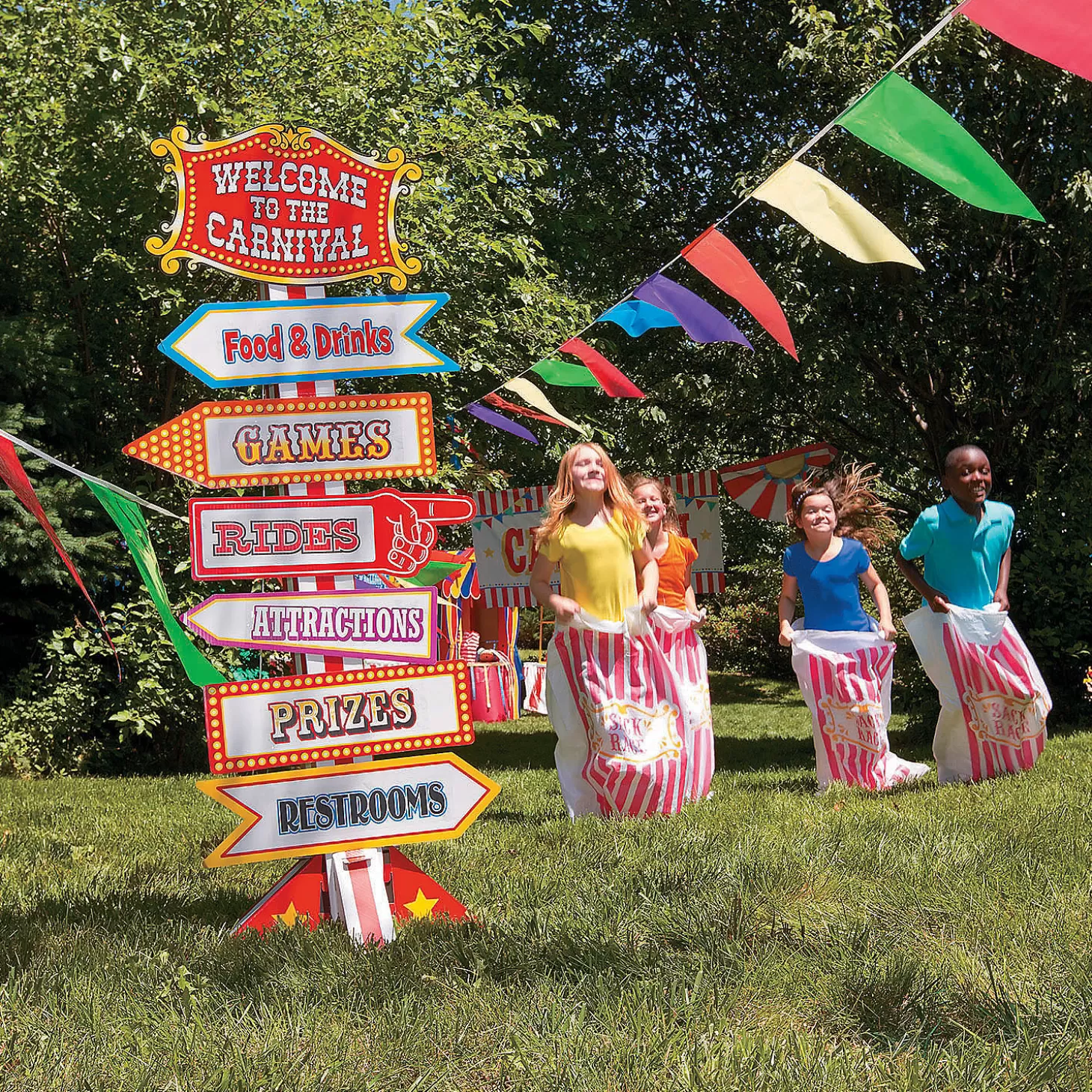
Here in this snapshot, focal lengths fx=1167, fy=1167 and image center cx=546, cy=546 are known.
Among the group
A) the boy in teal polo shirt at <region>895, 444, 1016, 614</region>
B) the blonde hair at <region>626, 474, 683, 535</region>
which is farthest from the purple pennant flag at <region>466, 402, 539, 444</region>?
the boy in teal polo shirt at <region>895, 444, 1016, 614</region>

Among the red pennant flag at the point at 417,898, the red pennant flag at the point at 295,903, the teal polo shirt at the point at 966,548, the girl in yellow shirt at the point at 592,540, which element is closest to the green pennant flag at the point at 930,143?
the girl in yellow shirt at the point at 592,540

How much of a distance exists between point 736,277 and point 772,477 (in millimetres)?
4374

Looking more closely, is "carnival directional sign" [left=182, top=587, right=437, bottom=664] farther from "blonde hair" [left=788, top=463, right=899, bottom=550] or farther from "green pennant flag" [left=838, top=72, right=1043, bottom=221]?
"blonde hair" [left=788, top=463, right=899, bottom=550]

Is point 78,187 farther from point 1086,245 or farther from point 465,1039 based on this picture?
point 465,1039

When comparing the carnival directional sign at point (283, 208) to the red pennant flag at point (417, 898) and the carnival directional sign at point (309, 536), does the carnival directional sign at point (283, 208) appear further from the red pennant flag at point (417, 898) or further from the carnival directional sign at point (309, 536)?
the red pennant flag at point (417, 898)

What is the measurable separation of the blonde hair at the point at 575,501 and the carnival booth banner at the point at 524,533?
411 cm

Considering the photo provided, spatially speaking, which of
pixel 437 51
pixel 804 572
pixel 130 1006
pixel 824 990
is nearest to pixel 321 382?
pixel 130 1006

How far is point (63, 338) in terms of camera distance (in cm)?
999

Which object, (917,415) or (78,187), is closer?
(78,187)

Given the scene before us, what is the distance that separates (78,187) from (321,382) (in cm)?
760

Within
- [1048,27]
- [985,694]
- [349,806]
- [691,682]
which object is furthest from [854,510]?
[349,806]

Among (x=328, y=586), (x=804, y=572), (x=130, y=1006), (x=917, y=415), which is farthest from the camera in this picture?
(x=917, y=415)

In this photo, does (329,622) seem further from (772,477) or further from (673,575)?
(772,477)

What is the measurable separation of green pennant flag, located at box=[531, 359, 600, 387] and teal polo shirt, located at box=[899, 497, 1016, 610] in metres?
2.33
